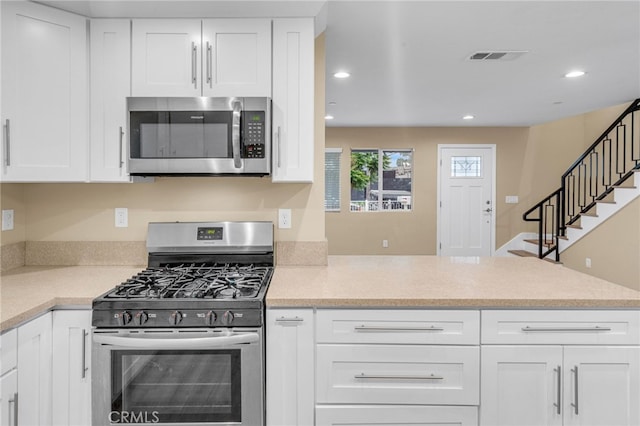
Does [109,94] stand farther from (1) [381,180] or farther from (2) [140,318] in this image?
(1) [381,180]

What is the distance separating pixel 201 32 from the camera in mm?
2109

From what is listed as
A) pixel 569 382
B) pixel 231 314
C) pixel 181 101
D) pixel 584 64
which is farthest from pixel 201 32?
pixel 584 64

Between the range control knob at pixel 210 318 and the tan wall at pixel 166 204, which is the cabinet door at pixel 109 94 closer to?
the tan wall at pixel 166 204

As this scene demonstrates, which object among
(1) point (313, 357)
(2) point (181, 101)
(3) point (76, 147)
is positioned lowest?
(1) point (313, 357)

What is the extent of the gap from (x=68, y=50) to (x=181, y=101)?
0.62m

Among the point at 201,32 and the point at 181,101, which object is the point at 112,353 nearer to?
the point at 181,101

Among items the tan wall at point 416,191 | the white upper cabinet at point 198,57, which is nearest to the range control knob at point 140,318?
the white upper cabinet at point 198,57

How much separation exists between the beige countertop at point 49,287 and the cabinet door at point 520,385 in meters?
1.69

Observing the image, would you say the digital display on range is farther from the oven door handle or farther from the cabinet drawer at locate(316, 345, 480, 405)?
the cabinet drawer at locate(316, 345, 480, 405)

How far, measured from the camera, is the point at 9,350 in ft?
4.72

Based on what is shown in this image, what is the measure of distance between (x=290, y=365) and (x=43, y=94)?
5.71ft

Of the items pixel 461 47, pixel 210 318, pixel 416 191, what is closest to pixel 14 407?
pixel 210 318

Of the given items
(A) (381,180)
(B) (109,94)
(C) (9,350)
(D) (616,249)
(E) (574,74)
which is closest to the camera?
(C) (9,350)

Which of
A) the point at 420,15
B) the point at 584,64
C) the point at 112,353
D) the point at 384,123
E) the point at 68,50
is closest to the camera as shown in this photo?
the point at 112,353
